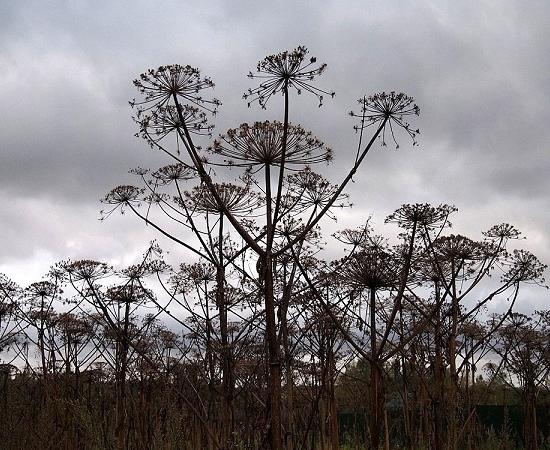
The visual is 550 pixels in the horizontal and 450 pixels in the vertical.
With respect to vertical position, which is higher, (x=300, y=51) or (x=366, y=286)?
(x=300, y=51)

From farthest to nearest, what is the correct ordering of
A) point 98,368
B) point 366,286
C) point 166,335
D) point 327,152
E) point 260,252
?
point 98,368 → point 166,335 → point 366,286 → point 327,152 → point 260,252

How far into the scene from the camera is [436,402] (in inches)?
316

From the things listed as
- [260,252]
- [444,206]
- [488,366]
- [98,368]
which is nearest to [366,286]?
[444,206]

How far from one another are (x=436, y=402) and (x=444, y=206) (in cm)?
246

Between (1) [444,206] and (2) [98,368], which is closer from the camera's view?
(1) [444,206]

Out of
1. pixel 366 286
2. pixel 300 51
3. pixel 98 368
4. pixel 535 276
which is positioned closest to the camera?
pixel 300 51

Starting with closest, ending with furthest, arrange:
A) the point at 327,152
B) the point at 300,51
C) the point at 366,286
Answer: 1. the point at 300,51
2. the point at 327,152
3. the point at 366,286

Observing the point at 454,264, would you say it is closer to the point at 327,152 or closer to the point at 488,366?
the point at 327,152

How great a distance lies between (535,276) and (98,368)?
10.6m

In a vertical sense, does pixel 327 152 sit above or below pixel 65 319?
above

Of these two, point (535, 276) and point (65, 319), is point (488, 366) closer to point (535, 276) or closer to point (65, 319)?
point (535, 276)

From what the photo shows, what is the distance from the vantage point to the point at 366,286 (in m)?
8.01

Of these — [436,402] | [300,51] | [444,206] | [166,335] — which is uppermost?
[300,51]

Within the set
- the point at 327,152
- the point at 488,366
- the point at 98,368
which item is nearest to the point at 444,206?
the point at 327,152
